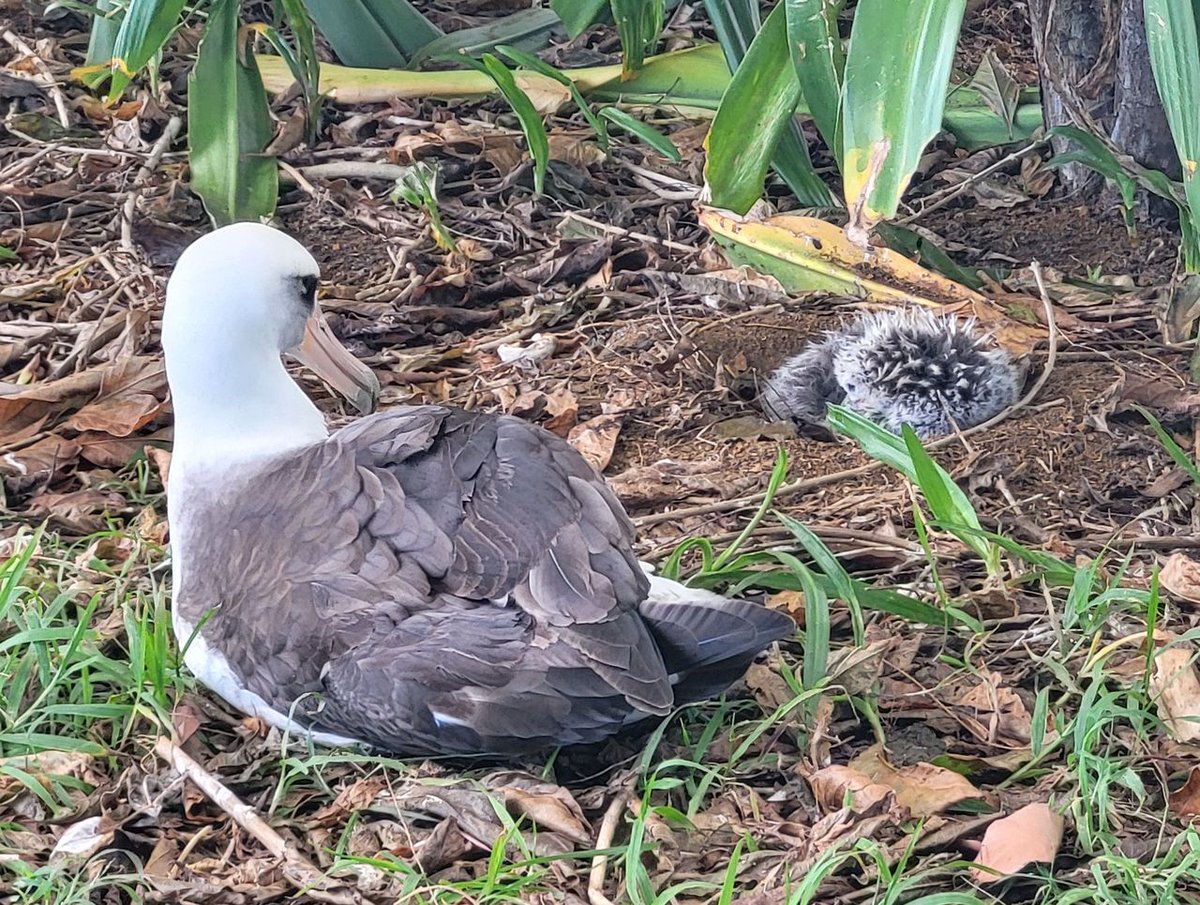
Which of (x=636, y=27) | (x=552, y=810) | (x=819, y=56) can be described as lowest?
(x=552, y=810)

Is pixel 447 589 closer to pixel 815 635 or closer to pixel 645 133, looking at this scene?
pixel 815 635

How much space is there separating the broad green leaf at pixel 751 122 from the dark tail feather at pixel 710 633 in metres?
1.71

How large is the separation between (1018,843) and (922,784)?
0.21 meters

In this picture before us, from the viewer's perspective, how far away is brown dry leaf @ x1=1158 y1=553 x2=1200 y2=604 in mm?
3027

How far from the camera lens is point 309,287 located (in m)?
3.10

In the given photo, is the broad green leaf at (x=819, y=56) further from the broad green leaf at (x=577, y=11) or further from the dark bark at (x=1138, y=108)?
the broad green leaf at (x=577, y=11)

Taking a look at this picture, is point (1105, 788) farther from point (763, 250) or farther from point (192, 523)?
point (763, 250)

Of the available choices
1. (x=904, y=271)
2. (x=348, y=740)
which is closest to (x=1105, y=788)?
(x=348, y=740)

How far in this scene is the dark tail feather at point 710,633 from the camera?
8.41 feet

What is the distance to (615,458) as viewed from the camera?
371cm

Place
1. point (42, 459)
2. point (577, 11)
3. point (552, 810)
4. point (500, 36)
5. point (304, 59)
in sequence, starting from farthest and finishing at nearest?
1. point (500, 36)
2. point (304, 59)
3. point (577, 11)
4. point (42, 459)
5. point (552, 810)

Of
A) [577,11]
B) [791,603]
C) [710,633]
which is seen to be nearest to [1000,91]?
[577,11]

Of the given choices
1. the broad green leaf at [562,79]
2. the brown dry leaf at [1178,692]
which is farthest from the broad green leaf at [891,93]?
the broad green leaf at [562,79]

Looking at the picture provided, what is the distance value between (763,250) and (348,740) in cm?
206
